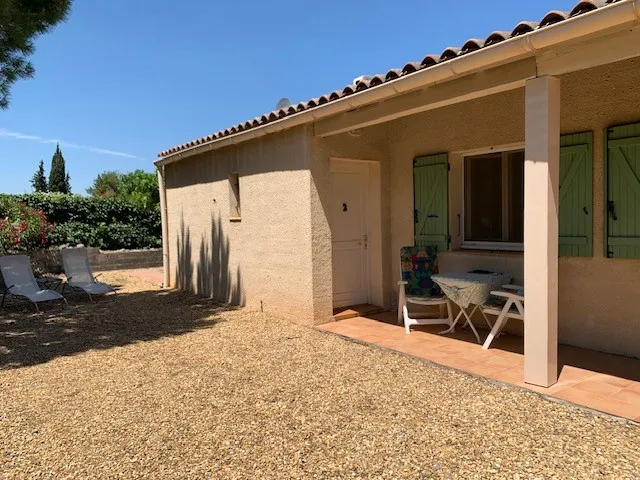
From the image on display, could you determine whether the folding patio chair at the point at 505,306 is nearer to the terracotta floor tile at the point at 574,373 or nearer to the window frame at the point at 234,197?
the terracotta floor tile at the point at 574,373

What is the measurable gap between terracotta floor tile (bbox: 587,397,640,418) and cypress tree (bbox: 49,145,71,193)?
182ft

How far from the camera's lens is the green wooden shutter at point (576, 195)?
17.9 feet

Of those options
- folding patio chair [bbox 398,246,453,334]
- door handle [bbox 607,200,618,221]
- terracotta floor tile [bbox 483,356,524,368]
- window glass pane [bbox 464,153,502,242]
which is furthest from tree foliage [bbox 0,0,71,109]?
door handle [bbox 607,200,618,221]

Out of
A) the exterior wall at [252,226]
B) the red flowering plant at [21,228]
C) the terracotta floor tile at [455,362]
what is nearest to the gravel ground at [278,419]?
the terracotta floor tile at [455,362]

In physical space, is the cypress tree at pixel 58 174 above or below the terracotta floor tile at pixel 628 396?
above

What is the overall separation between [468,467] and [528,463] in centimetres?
42

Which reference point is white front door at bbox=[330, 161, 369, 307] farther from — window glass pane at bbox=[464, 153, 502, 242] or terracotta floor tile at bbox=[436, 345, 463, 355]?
terracotta floor tile at bbox=[436, 345, 463, 355]

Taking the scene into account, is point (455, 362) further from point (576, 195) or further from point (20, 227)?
point (20, 227)

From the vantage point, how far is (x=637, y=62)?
5070mm

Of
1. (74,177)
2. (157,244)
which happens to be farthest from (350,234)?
(74,177)

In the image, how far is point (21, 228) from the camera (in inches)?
535

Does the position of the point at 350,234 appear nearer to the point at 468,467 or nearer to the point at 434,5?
the point at 468,467

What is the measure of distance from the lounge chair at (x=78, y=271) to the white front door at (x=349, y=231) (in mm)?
5816

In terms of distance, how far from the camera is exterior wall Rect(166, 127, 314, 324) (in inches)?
298
